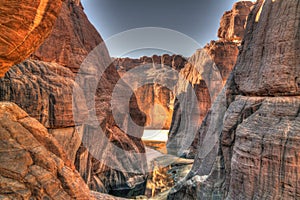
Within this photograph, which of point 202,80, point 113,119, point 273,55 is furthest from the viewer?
point 202,80

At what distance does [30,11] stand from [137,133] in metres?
18.0

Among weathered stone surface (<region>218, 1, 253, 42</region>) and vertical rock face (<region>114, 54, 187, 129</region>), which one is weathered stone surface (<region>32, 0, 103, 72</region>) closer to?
weathered stone surface (<region>218, 1, 253, 42</region>)

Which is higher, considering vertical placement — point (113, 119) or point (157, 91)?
point (157, 91)

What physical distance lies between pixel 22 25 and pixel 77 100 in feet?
24.5

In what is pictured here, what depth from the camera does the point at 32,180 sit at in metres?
3.25

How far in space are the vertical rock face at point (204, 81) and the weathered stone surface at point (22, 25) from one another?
62.7 feet

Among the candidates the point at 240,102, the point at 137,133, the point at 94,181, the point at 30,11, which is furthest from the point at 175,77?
the point at 30,11

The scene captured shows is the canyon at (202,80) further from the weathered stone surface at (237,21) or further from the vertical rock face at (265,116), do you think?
the vertical rock face at (265,116)

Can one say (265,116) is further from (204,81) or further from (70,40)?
(204,81)

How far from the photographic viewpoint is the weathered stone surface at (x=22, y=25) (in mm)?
2879

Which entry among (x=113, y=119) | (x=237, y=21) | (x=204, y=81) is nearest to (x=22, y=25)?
(x=113, y=119)

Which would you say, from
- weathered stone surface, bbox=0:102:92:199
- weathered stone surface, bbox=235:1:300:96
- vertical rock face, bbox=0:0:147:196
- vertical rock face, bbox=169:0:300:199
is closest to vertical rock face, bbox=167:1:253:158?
vertical rock face, bbox=0:0:147:196

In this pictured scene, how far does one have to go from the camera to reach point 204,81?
23.7 m

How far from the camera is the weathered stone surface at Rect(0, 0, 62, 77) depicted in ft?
9.45
